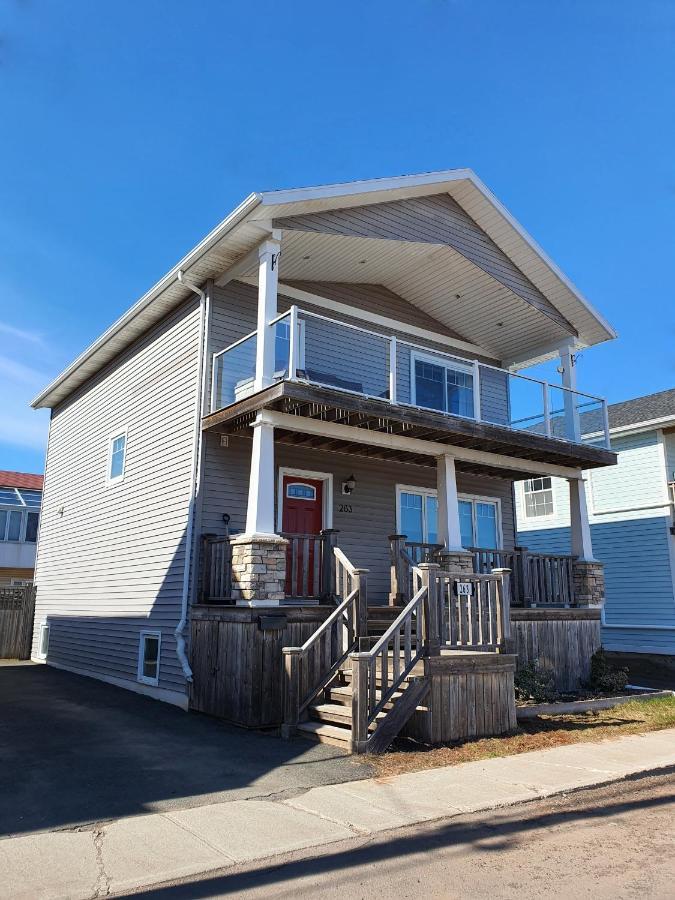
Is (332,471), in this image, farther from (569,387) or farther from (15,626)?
(15,626)

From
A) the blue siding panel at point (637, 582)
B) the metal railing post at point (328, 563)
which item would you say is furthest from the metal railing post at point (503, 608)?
the blue siding panel at point (637, 582)

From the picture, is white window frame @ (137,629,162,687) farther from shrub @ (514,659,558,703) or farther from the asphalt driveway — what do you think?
shrub @ (514,659,558,703)

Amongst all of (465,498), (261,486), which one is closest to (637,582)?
(465,498)

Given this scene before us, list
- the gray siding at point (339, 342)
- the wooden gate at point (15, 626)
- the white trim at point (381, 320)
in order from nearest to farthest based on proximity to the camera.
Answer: the gray siding at point (339, 342)
the white trim at point (381, 320)
the wooden gate at point (15, 626)

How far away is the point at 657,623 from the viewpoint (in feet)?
61.6

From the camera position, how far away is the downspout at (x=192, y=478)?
11.1m

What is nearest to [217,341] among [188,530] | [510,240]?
[188,530]

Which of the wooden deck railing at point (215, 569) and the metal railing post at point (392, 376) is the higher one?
the metal railing post at point (392, 376)

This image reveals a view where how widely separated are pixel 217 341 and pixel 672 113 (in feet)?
39.4

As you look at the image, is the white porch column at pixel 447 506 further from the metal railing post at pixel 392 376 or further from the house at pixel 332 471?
the metal railing post at pixel 392 376

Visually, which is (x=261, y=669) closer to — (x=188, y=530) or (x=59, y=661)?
(x=188, y=530)

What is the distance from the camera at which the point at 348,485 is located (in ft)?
42.9

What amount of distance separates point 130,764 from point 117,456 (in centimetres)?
861

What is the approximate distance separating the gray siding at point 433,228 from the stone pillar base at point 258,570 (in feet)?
15.5
